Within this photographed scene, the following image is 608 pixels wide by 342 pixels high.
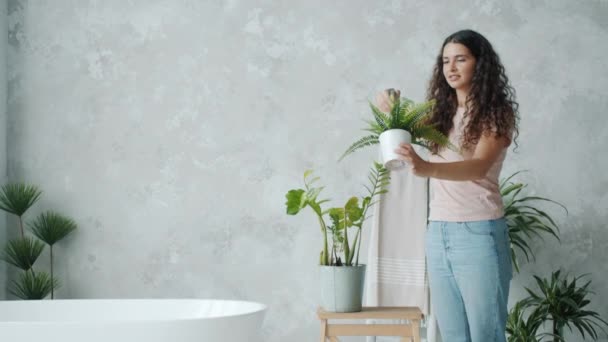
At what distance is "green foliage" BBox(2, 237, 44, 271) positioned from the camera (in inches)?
126

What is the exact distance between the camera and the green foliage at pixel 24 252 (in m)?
3.21

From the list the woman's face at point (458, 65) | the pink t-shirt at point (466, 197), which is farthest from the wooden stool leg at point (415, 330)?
the woman's face at point (458, 65)

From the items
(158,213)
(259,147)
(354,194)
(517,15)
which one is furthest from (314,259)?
(517,15)

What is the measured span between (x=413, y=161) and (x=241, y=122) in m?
1.56

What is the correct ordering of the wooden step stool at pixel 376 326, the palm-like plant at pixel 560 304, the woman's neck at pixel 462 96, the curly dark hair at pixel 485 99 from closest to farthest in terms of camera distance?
the curly dark hair at pixel 485 99
the woman's neck at pixel 462 96
the wooden step stool at pixel 376 326
the palm-like plant at pixel 560 304

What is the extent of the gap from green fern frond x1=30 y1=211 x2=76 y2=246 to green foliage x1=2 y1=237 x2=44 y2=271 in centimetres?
5

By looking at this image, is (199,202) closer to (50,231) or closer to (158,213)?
(158,213)

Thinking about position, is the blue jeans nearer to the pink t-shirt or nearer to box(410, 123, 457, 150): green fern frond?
the pink t-shirt

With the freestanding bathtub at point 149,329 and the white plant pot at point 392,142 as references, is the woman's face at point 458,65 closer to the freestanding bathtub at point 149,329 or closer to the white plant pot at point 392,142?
the white plant pot at point 392,142

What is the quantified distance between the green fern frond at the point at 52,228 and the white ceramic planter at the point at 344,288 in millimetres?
1550

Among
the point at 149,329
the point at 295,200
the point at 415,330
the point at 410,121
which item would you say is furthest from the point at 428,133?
the point at 149,329

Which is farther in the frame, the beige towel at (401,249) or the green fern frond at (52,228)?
the green fern frond at (52,228)

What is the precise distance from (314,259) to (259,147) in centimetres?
63

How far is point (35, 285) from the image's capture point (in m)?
3.18
